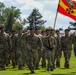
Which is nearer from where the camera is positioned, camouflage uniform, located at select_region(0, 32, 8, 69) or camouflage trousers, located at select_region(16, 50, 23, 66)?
camouflage uniform, located at select_region(0, 32, 8, 69)

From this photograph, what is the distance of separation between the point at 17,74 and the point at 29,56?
37.5 inches

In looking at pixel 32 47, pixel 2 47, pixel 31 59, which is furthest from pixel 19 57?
pixel 31 59

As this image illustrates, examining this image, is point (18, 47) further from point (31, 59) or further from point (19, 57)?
point (31, 59)

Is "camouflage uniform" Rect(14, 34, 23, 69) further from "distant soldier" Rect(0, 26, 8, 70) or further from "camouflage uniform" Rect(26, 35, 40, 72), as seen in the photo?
"camouflage uniform" Rect(26, 35, 40, 72)

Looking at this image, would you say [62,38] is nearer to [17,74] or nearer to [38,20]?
[17,74]

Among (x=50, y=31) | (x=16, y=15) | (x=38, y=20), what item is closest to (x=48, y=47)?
(x=50, y=31)

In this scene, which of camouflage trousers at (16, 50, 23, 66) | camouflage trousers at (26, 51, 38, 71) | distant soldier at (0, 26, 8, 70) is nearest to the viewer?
camouflage trousers at (26, 51, 38, 71)

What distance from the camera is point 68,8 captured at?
19609mm

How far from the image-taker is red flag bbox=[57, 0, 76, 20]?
762 inches

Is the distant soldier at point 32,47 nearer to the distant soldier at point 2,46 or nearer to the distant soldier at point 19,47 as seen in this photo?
the distant soldier at point 2,46

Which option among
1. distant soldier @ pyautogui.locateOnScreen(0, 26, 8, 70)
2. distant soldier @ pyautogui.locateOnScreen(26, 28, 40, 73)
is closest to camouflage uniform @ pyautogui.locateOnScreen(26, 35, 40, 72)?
distant soldier @ pyautogui.locateOnScreen(26, 28, 40, 73)

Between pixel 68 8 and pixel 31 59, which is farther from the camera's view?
pixel 68 8

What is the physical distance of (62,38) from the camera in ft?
72.5

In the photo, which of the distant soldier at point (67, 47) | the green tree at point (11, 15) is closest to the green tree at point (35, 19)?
the green tree at point (11, 15)
